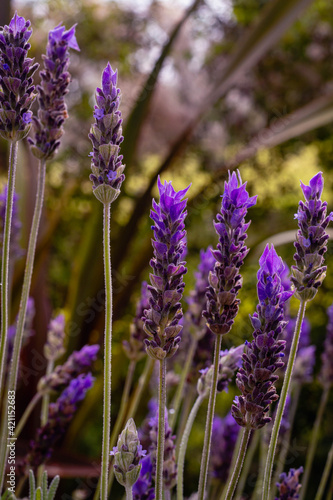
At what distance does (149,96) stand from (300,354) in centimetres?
109

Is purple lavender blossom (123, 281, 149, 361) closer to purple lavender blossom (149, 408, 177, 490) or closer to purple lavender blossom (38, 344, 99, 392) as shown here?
purple lavender blossom (38, 344, 99, 392)

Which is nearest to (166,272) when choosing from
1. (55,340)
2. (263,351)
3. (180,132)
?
(263,351)

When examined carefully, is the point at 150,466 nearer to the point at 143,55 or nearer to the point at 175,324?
the point at 175,324

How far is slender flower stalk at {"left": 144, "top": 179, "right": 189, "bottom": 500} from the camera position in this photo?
591 mm

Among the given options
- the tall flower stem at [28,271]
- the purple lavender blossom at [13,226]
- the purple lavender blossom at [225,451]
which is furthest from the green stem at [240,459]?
the purple lavender blossom at [13,226]

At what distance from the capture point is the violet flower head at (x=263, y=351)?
1.97 feet

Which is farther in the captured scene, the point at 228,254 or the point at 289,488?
the point at 289,488

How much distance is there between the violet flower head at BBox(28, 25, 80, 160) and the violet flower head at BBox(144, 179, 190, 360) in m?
0.20

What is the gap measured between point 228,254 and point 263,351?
105 millimetres

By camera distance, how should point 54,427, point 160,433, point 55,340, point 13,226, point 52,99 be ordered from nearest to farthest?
point 160,433 < point 52,99 < point 54,427 < point 55,340 < point 13,226

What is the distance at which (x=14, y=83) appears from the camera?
0.66 m

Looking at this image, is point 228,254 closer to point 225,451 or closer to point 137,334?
point 137,334

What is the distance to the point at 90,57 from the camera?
4.17m

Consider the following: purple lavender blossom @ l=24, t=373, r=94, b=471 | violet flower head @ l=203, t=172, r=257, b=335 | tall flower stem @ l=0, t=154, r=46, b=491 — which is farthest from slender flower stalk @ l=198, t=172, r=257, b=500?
purple lavender blossom @ l=24, t=373, r=94, b=471
